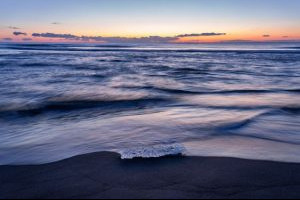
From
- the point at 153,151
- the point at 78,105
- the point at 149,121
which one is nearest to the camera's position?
the point at 153,151

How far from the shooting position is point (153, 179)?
3.37m

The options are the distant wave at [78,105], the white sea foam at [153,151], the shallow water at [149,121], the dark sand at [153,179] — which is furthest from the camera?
the distant wave at [78,105]

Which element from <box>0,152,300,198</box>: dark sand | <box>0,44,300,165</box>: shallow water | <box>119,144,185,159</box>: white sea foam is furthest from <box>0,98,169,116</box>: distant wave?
<box>0,152,300,198</box>: dark sand

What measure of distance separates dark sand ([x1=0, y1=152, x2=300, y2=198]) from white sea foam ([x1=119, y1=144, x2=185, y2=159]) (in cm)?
12

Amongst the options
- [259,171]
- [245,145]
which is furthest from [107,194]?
[245,145]

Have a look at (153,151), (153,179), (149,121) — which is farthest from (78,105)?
(153,179)

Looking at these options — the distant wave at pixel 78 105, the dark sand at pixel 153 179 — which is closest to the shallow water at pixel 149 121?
the distant wave at pixel 78 105

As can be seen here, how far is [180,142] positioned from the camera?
16.1 ft

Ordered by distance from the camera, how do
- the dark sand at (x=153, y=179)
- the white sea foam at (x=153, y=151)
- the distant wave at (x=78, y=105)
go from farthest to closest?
the distant wave at (x=78, y=105), the white sea foam at (x=153, y=151), the dark sand at (x=153, y=179)

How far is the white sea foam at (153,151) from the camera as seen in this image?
13.5 ft

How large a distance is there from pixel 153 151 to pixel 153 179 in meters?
0.91

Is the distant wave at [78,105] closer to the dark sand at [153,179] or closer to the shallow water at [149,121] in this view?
the shallow water at [149,121]

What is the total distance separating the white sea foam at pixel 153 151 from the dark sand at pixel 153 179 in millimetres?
125

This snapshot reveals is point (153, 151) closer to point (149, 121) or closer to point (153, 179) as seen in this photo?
point (153, 179)
